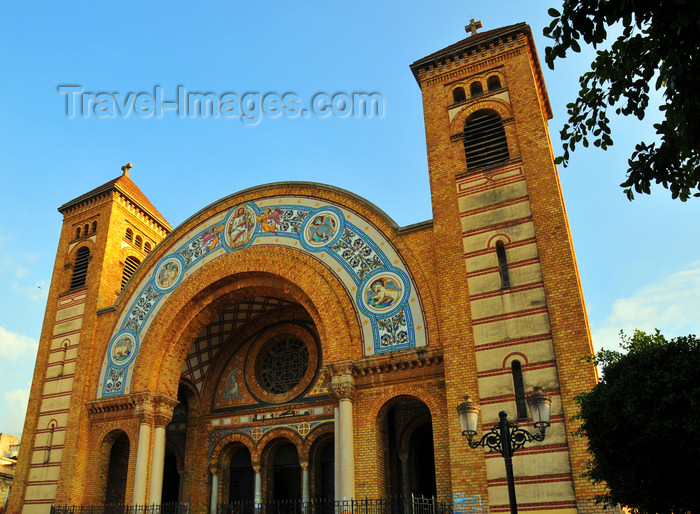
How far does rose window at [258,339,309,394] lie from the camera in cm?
2172

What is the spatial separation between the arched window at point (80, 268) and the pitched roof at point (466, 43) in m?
15.3

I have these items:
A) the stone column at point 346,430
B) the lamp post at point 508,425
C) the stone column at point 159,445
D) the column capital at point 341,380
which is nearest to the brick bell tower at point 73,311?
the stone column at point 159,445

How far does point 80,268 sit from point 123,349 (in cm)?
544

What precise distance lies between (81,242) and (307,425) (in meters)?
12.7

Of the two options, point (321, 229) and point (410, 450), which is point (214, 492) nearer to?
point (410, 450)

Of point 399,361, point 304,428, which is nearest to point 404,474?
point 304,428

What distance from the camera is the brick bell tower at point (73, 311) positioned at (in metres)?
20.8

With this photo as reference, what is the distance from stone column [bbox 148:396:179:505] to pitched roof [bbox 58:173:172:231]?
9976mm

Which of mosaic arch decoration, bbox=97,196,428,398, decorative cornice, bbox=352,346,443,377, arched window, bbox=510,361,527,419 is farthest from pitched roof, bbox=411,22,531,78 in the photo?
arched window, bbox=510,361,527,419

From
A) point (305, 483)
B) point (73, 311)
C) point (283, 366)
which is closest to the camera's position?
point (305, 483)

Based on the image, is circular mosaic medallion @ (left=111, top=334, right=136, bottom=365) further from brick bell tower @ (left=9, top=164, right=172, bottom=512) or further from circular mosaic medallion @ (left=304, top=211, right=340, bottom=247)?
circular mosaic medallion @ (left=304, top=211, right=340, bottom=247)

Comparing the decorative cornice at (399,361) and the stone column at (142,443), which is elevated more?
the decorative cornice at (399,361)

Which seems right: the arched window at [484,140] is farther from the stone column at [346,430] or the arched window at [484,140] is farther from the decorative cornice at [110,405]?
the decorative cornice at [110,405]

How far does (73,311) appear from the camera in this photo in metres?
23.6
